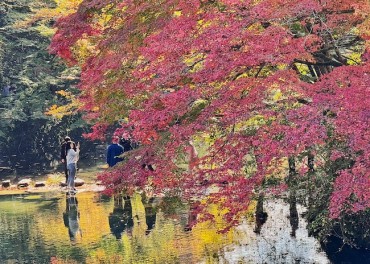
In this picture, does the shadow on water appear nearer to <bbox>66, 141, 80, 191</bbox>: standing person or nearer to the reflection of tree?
the reflection of tree

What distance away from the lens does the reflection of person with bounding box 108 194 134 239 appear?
10344 millimetres

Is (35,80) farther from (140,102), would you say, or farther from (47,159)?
(140,102)

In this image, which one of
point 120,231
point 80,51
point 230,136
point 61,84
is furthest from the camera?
point 61,84

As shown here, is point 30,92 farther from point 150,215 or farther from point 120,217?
point 150,215

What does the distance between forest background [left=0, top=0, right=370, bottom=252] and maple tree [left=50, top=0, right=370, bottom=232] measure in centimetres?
2

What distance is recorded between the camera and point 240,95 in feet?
26.2

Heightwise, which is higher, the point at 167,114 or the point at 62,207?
the point at 167,114

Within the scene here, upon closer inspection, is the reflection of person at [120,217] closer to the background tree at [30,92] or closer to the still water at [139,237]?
the still water at [139,237]

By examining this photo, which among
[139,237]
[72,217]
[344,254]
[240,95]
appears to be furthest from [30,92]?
[344,254]

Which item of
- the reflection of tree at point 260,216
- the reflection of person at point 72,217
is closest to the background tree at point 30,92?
the reflection of person at point 72,217

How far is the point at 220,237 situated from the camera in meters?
9.44

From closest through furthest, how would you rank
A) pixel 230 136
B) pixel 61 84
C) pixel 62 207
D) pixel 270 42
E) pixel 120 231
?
pixel 270 42, pixel 230 136, pixel 120 231, pixel 62 207, pixel 61 84

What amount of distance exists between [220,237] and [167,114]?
2.49 metres

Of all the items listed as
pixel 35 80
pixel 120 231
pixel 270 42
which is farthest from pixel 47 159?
pixel 270 42
